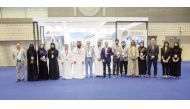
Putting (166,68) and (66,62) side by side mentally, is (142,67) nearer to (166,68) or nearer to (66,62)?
(166,68)

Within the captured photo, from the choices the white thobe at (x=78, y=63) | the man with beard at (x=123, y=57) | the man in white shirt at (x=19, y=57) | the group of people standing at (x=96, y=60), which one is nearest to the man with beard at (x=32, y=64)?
the group of people standing at (x=96, y=60)

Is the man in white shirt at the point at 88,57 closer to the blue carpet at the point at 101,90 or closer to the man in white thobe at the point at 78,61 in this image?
the man in white thobe at the point at 78,61

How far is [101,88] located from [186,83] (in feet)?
8.17

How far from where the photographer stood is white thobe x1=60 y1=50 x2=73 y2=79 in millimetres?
7812

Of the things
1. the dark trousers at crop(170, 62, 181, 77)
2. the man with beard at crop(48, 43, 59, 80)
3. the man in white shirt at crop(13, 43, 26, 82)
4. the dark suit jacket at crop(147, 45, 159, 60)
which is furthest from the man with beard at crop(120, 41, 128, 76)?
the man in white shirt at crop(13, 43, 26, 82)

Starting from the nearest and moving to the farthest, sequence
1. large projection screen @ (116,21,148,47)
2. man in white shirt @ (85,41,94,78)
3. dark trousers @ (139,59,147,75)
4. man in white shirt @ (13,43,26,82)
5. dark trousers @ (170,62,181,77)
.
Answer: dark trousers @ (170,62,181,77)
man in white shirt @ (13,43,26,82)
dark trousers @ (139,59,147,75)
man in white shirt @ (85,41,94,78)
large projection screen @ (116,21,148,47)

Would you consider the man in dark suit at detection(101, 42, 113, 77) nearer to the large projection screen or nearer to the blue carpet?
the blue carpet

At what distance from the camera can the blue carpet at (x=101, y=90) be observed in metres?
5.24

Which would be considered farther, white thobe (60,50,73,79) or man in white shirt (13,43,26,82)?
white thobe (60,50,73,79)

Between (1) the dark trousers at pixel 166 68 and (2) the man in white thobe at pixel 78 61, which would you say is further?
(2) the man in white thobe at pixel 78 61

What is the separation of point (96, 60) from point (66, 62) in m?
1.05

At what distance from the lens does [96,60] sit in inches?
322

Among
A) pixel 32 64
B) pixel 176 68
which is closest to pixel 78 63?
pixel 32 64

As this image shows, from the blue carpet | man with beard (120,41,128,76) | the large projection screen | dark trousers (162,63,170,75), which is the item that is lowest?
the blue carpet
